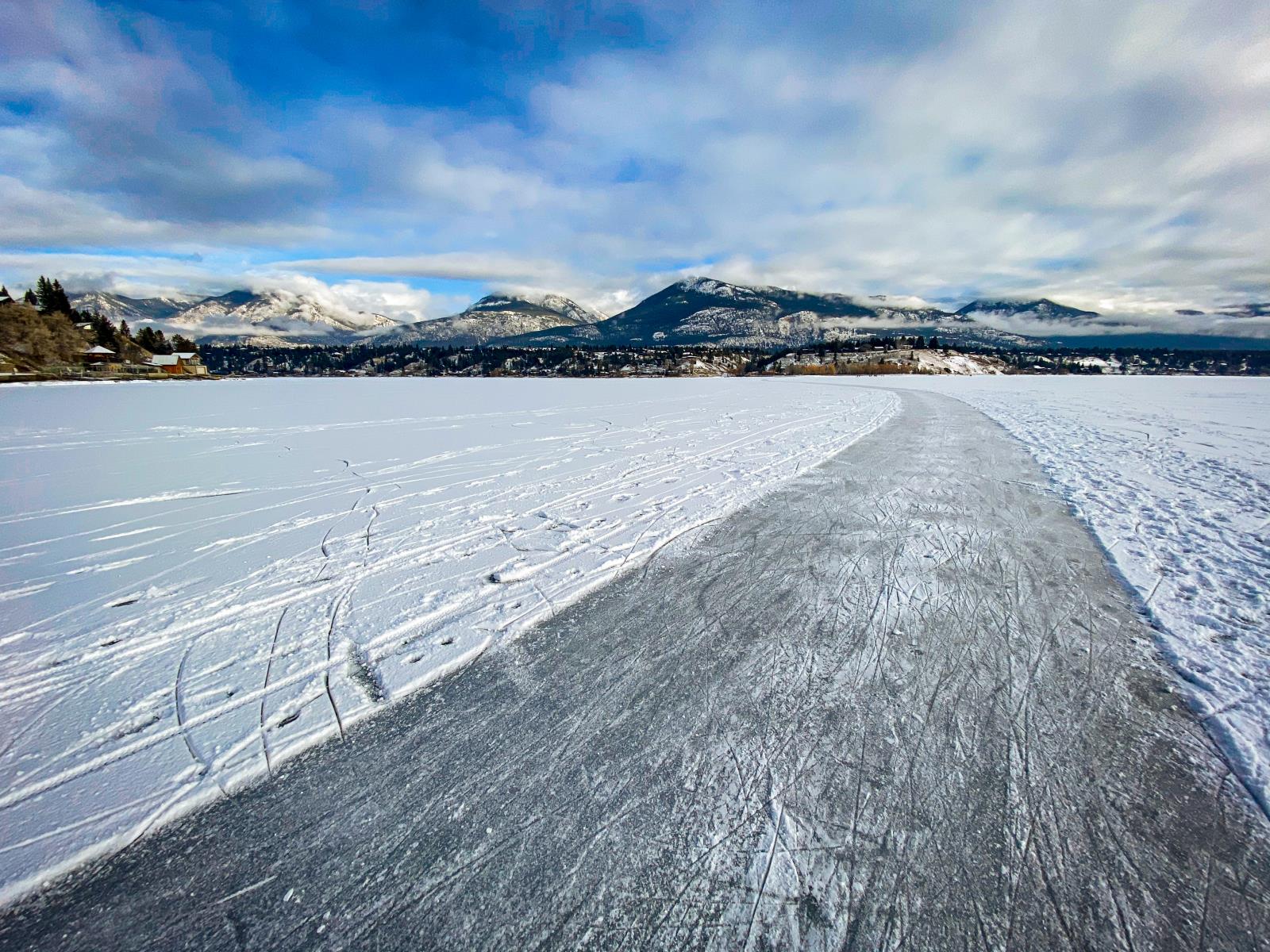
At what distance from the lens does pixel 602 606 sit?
3992 millimetres

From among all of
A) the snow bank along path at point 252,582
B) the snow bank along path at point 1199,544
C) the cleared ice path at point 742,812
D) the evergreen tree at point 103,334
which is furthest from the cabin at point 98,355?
the snow bank along path at point 1199,544

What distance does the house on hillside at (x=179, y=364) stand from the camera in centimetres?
7419

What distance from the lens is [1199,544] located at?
5219 millimetres

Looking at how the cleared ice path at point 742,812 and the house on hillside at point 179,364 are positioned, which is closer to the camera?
the cleared ice path at point 742,812

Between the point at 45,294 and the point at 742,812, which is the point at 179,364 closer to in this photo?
the point at 45,294

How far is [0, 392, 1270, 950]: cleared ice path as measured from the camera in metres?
1.78

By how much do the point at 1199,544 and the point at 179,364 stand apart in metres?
105

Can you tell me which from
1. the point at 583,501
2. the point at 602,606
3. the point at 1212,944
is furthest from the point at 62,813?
the point at 583,501

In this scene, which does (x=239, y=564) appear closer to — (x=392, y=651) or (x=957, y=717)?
(x=392, y=651)

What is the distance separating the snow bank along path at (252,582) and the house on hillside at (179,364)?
8505 centimetres

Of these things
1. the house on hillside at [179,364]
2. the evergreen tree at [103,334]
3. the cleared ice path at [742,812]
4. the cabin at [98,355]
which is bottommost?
the house on hillside at [179,364]

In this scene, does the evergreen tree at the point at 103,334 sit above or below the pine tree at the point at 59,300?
below

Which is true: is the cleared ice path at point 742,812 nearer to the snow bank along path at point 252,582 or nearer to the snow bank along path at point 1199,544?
the snow bank along path at point 1199,544

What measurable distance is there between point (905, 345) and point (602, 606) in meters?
176
